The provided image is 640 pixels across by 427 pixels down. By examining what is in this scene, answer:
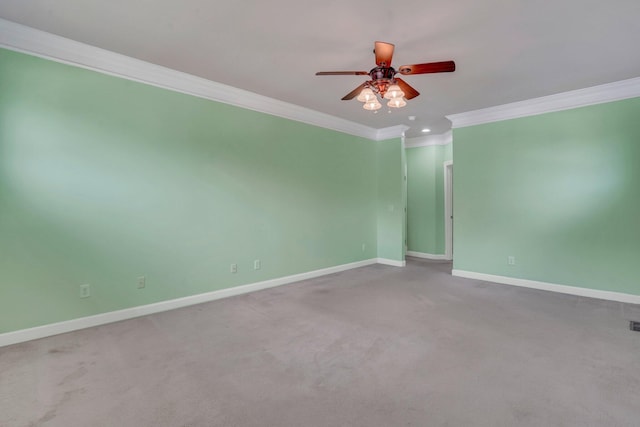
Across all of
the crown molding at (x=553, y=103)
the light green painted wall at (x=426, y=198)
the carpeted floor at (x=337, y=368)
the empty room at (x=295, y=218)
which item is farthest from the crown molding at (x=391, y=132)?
the carpeted floor at (x=337, y=368)

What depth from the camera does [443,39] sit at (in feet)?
9.25

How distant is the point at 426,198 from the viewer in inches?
283

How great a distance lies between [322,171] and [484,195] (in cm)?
272

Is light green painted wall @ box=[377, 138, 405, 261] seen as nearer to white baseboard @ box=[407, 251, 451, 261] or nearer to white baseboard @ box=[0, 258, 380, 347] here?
white baseboard @ box=[407, 251, 451, 261]

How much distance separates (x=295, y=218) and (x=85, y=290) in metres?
2.78

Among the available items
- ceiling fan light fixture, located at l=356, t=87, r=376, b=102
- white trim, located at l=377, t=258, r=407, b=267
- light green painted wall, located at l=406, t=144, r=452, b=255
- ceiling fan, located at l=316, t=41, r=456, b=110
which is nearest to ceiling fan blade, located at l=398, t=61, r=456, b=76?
ceiling fan, located at l=316, t=41, r=456, b=110

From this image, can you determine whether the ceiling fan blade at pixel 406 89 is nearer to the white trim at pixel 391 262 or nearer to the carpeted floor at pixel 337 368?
the carpeted floor at pixel 337 368

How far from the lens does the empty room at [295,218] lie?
2.10 metres

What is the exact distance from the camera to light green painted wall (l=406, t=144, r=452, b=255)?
7.00 m

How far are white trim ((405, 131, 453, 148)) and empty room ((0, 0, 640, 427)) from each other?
1561 millimetres

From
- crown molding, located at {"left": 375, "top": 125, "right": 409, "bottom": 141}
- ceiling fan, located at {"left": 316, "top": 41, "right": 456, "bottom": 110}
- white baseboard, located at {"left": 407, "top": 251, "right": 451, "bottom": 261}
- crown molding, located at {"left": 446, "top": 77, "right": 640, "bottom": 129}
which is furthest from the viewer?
white baseboard, located at {"left": 407, "top": 251, "right": 451, "bottom": 261}

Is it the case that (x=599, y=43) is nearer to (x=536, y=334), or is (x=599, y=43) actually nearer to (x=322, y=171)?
(x=536, y=334)

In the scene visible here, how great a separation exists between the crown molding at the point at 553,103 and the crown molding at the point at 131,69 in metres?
2.67

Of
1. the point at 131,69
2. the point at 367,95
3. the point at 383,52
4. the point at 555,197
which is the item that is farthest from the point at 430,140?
the point at 131,69
